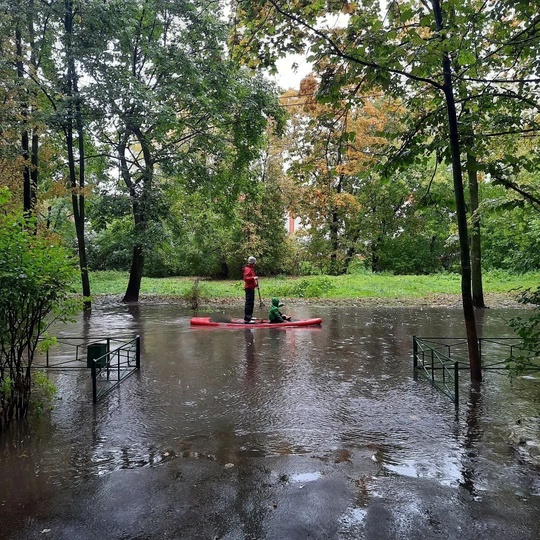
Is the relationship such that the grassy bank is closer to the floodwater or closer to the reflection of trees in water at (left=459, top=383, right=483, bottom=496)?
the floodwater

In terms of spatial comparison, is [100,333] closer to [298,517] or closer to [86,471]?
[86,471]

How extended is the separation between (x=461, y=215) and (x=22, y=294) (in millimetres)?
6240

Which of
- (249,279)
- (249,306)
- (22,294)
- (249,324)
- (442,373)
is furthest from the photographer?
(249,279)

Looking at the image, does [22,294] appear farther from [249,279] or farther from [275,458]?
[249,279]

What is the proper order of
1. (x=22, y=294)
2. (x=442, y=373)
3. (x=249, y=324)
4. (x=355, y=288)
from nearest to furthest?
(x=22, y=294)
(x=442, y=373)
(x=249, y=324)
(x=355, y=288)

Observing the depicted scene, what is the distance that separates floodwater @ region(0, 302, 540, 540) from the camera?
3594 millimetres

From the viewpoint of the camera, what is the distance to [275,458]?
4.76m

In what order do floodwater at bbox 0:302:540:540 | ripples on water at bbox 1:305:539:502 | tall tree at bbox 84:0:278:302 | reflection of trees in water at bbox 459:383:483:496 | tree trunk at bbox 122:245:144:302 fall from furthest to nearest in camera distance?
tree trunk at bbox 122:245:144:302 → tall tree at bbox 84:0:278:302 → ripples on water at bbox 1:305:539:502 → reflection of trees in water at bbox 459:383:483:496 → floodwater at bbox 0:302:540:540

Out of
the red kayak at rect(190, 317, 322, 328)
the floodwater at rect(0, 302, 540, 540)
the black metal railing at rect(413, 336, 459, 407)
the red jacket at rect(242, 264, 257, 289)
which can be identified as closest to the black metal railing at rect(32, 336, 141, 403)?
the floodwater at rect(0, 302, 540, 540)

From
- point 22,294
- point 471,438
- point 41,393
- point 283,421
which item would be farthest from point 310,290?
point 22,294

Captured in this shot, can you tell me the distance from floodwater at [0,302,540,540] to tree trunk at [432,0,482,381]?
2.23 feet

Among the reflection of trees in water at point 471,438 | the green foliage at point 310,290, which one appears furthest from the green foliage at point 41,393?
the green foliage at point 310,290

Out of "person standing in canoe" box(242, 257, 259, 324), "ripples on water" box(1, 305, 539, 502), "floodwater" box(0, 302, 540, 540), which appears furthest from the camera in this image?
"person standing in canoe" box(242, 257, 259, 324)

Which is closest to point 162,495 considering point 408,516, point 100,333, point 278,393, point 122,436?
point 122,436
